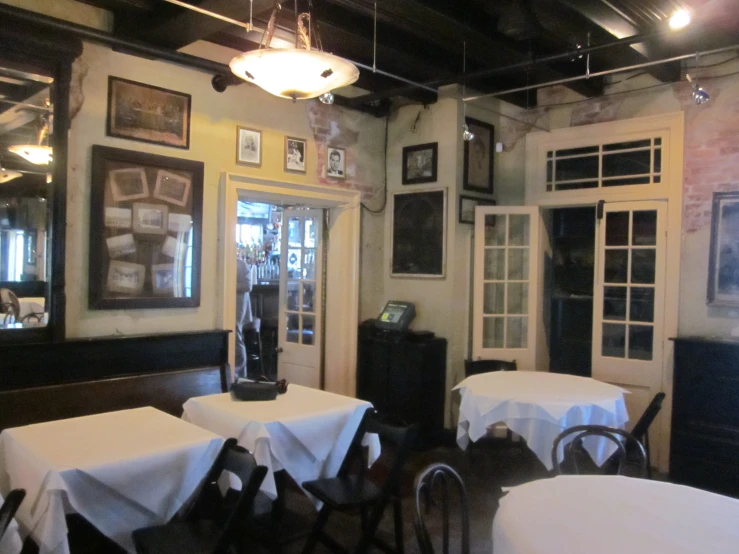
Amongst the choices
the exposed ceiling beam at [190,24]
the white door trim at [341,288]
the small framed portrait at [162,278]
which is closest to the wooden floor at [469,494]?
the white door trim at [341,288]

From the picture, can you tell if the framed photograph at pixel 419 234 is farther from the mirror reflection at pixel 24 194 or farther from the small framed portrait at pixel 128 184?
the mirror reflection at pixel 24 194

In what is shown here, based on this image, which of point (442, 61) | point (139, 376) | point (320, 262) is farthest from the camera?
point (320, 262)

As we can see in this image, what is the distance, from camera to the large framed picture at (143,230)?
435 centimetres

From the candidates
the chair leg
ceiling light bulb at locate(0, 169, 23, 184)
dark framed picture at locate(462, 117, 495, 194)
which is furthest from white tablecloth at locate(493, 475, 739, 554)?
→ dark framed picture at locate(462, 117, 495, 194)

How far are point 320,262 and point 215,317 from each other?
1530 millimetres

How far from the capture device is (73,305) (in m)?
4.27

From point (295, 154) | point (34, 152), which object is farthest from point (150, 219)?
point (295, 154)

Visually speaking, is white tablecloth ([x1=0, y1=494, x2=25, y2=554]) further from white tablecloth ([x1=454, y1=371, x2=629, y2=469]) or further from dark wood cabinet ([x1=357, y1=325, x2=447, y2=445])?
dark wood cabinet ([x1=357, y1=325, x2=447, y2=445])

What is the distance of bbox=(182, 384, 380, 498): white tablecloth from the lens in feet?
10.8

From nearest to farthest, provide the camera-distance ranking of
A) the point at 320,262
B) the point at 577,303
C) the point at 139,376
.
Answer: the point at 139,376 → the point at 320,262 → the point at 577,303

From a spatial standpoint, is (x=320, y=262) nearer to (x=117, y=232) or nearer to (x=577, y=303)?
(x=117, y=232)

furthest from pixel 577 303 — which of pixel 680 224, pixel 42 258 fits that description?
pixel 42 258

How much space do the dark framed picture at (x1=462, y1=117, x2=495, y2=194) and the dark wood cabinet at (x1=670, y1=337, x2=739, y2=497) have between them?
2305mm

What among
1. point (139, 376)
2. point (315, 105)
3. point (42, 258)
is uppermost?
point (315, 105)
